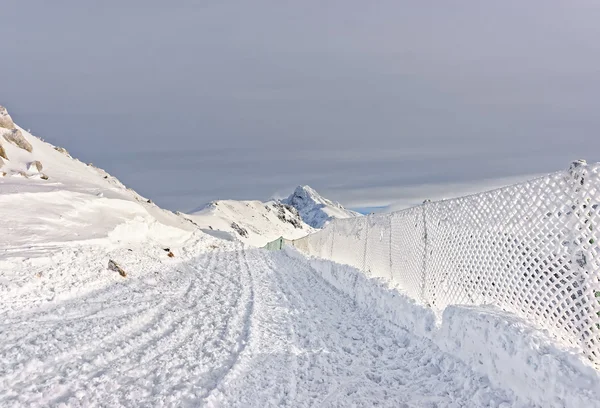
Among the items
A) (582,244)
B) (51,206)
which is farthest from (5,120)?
(582,244)

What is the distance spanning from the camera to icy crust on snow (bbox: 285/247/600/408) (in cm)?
408

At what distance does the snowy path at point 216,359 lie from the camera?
17.1ft

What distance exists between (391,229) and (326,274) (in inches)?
238

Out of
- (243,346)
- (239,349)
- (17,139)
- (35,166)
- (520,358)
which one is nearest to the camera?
(520,358)

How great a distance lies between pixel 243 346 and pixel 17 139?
93.0 feet

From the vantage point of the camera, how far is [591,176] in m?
4.54

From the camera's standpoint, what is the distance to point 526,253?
561 cm

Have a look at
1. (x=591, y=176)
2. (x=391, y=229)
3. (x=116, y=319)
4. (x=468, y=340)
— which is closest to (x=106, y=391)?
(x=116, y=319)

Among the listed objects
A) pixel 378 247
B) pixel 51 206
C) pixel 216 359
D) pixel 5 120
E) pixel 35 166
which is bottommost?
pixel 216 359

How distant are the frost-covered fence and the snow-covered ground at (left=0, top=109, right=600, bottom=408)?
394mm

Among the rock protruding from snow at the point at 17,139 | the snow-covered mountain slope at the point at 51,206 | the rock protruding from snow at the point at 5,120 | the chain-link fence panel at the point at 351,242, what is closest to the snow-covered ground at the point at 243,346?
the snow-covered mountain slope at the point at 51,206

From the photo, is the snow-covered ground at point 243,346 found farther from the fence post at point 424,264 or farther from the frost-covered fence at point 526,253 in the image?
the fence post at point 424,264

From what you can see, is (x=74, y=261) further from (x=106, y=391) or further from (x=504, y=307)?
(x=504, y=307)

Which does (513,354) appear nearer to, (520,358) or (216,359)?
→ (520,358)
